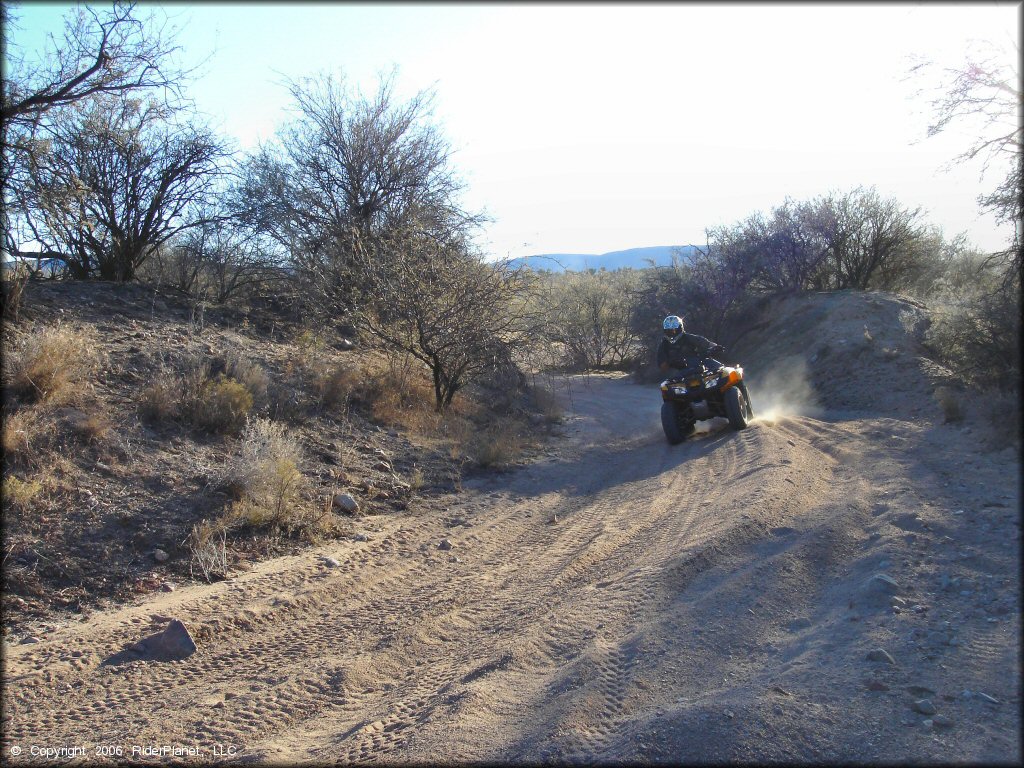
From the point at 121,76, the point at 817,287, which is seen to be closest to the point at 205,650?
the point at 121,76

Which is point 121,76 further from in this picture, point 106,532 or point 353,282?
point 106,532

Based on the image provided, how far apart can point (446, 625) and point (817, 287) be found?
24.9 m

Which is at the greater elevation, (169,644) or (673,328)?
(673,328)

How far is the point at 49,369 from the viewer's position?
849 cm

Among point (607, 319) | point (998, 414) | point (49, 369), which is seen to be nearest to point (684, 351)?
point (998, 414)

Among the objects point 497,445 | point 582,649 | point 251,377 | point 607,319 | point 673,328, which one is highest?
point 607,319

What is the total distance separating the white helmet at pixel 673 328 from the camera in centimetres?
1268

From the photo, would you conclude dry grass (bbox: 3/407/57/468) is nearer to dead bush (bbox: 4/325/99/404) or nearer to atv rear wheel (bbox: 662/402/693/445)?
dead bush (bbox: 4/325/99/404)

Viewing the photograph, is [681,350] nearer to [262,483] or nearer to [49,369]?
[262,483]

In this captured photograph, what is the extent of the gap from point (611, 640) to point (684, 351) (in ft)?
29.3

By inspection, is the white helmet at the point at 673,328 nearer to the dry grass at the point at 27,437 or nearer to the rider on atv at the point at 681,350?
the rider on atv at the point at 681,350

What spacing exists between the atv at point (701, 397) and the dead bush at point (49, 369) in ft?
29.1

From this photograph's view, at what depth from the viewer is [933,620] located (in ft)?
14.4

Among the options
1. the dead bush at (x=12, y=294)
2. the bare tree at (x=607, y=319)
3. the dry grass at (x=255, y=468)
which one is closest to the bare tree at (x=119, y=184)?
the dead bush at (x=12, y=294)
